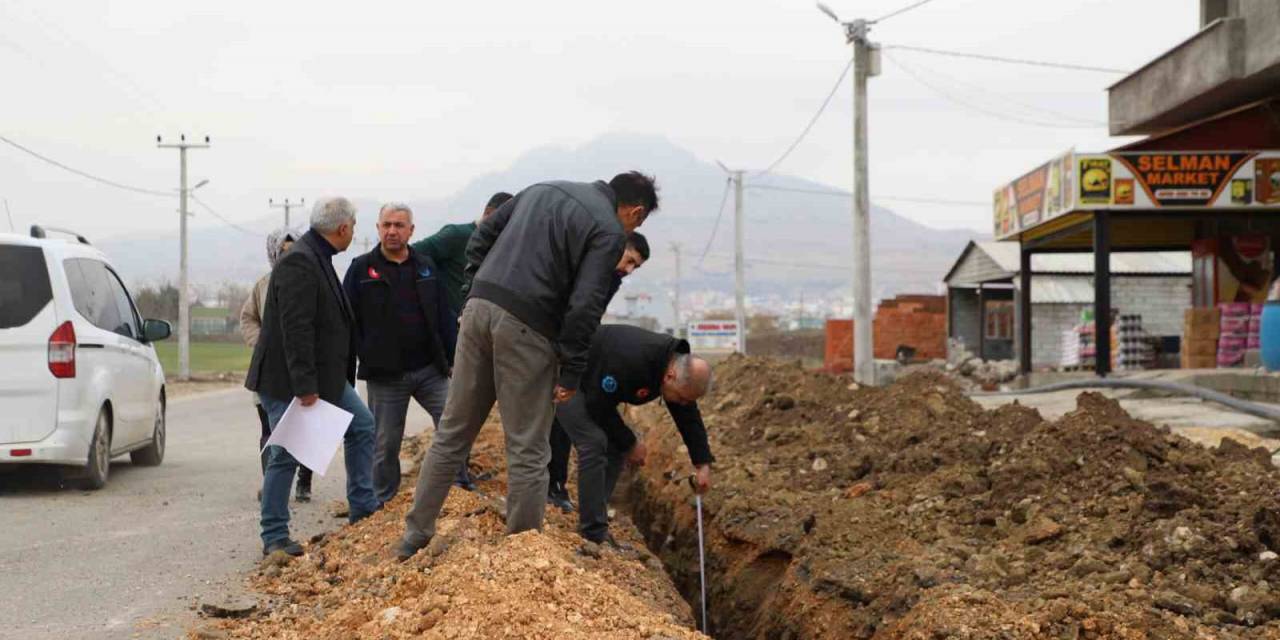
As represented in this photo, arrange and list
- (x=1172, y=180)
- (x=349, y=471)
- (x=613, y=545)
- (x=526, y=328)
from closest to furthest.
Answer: (x=526, y=328) → (x=613, y=545) → (x=349, y=471) → (x=1172, y=180)

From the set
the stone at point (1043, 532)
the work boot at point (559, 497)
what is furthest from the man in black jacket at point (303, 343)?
the stone at point (1043, 532)

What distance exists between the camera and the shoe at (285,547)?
666 cm

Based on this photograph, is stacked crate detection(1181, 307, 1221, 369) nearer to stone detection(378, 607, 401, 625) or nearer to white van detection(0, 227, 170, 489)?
white van detection(0, 227, 170, 489)

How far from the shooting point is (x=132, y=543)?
741 centimetres

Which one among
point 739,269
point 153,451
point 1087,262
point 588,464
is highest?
point 739,269

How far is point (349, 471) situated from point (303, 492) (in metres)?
2.05

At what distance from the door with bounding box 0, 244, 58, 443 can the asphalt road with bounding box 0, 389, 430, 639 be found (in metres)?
0.54

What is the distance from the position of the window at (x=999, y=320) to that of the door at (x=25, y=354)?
35235mm

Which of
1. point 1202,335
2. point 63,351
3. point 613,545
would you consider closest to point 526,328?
point 613,545

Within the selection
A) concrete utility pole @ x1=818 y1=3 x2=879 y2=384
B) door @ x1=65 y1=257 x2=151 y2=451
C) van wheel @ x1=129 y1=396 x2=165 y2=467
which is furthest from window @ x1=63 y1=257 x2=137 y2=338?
concrete utility pole @ x1=818 y1=3 x2=879 y2=384

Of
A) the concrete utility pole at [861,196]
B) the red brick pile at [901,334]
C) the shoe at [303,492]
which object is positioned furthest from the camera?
the red brick pile at [901,334]

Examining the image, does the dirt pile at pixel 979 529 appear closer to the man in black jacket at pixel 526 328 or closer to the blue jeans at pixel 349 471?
the man in black jacket at pixel 526 328

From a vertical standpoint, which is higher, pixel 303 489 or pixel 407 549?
pixel 407 549

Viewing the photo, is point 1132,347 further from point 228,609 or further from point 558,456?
point 228,609
